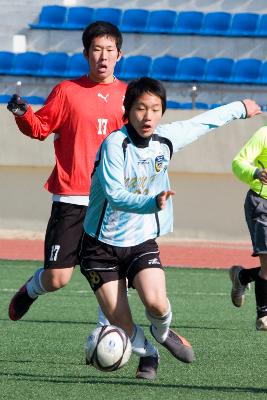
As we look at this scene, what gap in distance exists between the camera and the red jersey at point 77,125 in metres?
7.75

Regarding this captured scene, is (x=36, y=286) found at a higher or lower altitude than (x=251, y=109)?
lower

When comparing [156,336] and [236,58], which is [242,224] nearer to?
[236,58]

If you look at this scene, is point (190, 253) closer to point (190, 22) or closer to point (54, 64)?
point (54, 64)

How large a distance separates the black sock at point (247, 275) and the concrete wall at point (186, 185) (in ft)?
29.1

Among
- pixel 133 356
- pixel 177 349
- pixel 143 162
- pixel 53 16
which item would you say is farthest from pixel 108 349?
pixel 53 16

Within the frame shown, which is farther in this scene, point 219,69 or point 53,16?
point 53,16

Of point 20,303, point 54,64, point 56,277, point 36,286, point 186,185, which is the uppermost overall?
point 56,277

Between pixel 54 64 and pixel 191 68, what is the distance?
2.88 metres

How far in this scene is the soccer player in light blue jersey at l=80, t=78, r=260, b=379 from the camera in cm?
625

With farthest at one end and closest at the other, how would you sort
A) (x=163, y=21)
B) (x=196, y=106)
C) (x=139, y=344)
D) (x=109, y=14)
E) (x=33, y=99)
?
(x=109, y=14)
(x=163, y=21)
(x=33, y=99)
(x=196, y=106)
(x=139, y=344)

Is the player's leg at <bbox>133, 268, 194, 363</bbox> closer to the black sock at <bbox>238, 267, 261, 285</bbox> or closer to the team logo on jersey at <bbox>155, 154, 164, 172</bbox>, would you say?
the team logo on jersey at <bbox>155, 154, 164, 172</bbox>

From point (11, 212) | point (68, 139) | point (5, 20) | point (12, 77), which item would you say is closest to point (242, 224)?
point (11, 212)

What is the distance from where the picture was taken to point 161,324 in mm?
6590

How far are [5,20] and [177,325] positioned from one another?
51.5 feet
